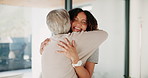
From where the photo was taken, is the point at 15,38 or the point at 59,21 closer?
the point at 59,21

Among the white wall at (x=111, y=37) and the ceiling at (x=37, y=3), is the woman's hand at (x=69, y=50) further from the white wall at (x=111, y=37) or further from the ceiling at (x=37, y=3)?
the white wall at (x=111, y=37)

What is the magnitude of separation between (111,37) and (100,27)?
0.41 m

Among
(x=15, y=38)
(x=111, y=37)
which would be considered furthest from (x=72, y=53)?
(x=111, y=37)

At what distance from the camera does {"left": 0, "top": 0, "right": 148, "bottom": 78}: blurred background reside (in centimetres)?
194

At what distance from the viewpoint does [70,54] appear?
111cm

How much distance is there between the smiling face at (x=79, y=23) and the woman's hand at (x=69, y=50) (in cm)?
30

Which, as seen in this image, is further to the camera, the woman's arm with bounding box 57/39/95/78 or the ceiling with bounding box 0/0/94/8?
the ceiling with bounding box 0/0/94/8

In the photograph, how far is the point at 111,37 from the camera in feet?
10.7

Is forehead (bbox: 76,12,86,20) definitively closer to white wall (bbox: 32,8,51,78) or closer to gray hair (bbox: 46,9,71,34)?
gray hair (bbox: 46,9,71,34)

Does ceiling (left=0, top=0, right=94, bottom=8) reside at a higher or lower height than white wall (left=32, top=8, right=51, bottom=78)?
higher

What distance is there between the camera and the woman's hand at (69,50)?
43.6 inches
